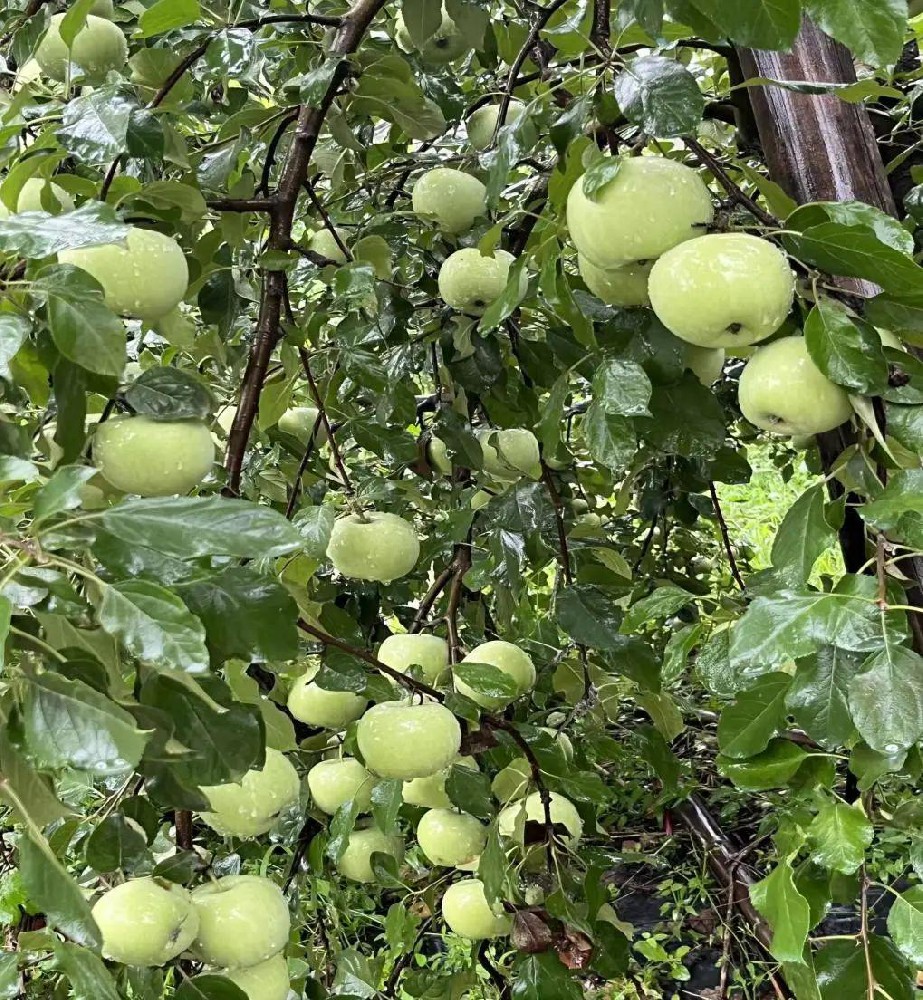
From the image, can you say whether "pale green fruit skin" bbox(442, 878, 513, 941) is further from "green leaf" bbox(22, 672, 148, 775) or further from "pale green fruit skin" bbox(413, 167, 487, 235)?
"pale green fruit skin" bbox(413, 167, 487, 235)

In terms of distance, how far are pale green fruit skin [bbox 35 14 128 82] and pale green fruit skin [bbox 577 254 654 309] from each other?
813 millimetres

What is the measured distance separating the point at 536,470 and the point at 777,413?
73 cm

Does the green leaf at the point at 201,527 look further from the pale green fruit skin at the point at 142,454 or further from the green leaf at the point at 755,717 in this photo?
the green leaf at the point at 755,717

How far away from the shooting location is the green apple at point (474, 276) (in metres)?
1.23

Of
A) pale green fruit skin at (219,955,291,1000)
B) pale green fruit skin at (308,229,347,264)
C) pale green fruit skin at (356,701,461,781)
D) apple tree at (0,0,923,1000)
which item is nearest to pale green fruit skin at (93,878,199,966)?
apple tree at (0,0,923,1000)

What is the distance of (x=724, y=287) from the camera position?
72 centimetres

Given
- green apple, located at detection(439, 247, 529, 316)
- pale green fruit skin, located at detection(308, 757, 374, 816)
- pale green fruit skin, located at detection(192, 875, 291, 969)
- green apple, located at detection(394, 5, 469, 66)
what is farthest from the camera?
green apple, located at detection(394, 5, 469, 66)

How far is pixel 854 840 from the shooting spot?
2.58 ft

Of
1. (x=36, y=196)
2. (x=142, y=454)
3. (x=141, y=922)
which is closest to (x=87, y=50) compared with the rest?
(x=36, y=196)

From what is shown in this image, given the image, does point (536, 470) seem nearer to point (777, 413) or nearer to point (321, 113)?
point (321, 113)

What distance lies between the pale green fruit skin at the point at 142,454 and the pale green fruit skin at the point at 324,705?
502mm

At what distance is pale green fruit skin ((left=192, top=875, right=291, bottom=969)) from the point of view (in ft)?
3.17

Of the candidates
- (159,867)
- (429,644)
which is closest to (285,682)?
(429,644)

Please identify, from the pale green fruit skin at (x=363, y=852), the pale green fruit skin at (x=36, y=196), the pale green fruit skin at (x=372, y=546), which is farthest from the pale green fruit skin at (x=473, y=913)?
the pale green fruit skin at (x=36, y=196)
